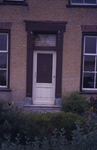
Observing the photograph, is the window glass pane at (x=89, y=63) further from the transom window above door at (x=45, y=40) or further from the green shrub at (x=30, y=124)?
the green shrub at (x=30, y=124)

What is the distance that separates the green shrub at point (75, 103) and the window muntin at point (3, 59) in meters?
2.76

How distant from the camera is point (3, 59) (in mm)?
7332

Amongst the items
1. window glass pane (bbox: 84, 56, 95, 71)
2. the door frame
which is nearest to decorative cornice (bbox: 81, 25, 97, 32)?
the door frame

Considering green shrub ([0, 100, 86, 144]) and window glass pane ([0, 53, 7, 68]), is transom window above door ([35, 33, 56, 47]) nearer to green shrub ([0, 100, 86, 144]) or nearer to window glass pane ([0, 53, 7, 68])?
window glass pane ([0, 53, 7, 68])

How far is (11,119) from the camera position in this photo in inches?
144

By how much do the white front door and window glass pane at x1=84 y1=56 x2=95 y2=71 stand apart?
1407mm

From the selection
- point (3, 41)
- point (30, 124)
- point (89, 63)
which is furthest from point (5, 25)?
point (30, 124)

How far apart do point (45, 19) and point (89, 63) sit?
2.75m

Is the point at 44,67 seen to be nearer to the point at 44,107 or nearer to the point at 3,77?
the point at 44,107

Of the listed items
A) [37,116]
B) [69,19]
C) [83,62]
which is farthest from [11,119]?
[69,19]

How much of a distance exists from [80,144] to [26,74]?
4.77 meters

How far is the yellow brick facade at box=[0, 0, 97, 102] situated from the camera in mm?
7148

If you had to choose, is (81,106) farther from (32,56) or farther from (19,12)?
(19,12)

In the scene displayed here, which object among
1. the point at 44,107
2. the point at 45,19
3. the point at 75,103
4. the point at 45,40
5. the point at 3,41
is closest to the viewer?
the point at 75,103
